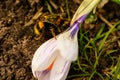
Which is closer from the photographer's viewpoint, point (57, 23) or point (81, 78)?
point (81, 78)

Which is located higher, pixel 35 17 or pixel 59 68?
pixel 35 17

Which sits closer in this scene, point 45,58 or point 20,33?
point 45,58

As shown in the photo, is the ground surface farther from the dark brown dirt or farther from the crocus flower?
the crocus flower

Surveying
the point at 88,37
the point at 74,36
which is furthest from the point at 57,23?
the point at 74,36

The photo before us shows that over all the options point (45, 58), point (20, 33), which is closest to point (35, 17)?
point (20, 33)

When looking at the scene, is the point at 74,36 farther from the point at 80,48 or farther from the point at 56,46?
the point at 80,48

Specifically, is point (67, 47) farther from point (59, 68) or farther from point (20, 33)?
point (20, 33)

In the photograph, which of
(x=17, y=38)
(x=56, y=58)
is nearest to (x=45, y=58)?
(x=56, y=58)

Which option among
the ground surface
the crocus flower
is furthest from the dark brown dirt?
the crocus flower
